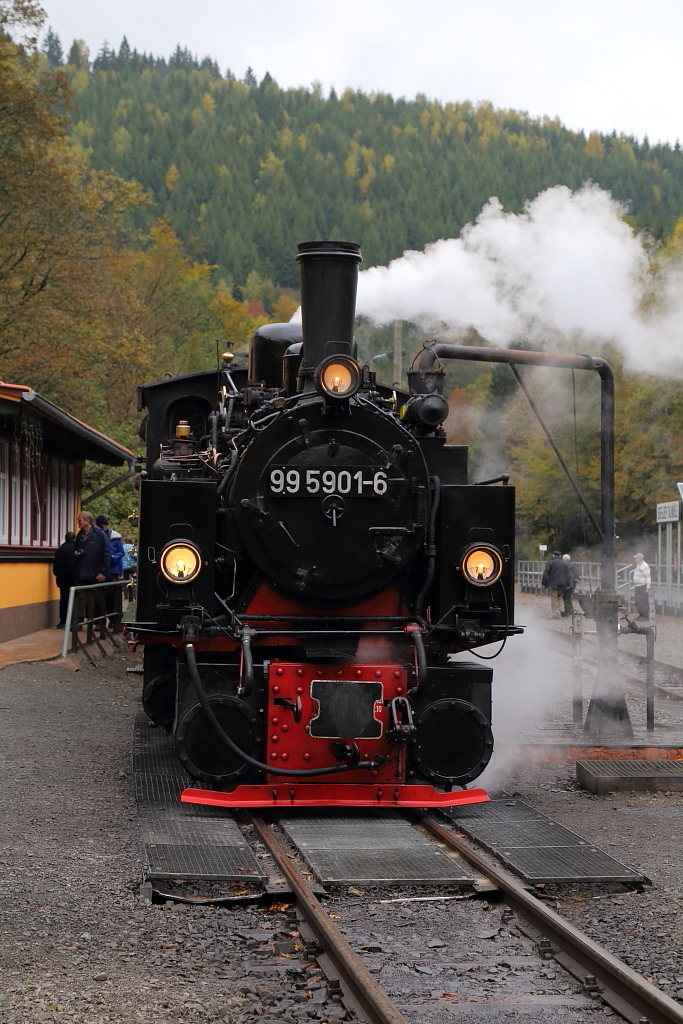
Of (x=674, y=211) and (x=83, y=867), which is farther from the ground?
(x=674, y=211)

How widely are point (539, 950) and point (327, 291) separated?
4.11 metres

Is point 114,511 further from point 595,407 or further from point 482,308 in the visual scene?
point 482,308

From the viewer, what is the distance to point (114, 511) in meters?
25.7

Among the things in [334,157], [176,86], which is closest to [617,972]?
[334,157]

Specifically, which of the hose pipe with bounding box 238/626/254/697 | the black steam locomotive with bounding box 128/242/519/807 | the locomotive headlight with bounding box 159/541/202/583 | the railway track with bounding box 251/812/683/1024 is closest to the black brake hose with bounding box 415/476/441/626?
the black steam locomotive with bounding box 128/242/519/807

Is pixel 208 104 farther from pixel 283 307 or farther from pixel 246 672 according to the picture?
pixel 246 672

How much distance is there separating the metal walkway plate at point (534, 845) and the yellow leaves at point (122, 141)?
3632 inches

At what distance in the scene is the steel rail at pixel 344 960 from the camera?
3.68m

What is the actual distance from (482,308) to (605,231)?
5.42ft

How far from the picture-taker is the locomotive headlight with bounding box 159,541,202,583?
22.2 ft

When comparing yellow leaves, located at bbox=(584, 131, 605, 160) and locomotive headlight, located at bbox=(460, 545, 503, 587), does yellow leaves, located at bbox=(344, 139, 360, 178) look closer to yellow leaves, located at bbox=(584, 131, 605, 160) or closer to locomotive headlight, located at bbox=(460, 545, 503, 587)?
yellow leaves, located at bbox=(584, 131, 605, 160)

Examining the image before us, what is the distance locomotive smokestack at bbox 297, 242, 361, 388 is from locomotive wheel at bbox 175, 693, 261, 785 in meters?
2.18

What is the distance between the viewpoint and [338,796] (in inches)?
266

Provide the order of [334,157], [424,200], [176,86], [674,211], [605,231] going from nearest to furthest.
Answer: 1. [605,231]
2. [674,211]
3. [424,200]
4. [334,157]
5. [176,86]
